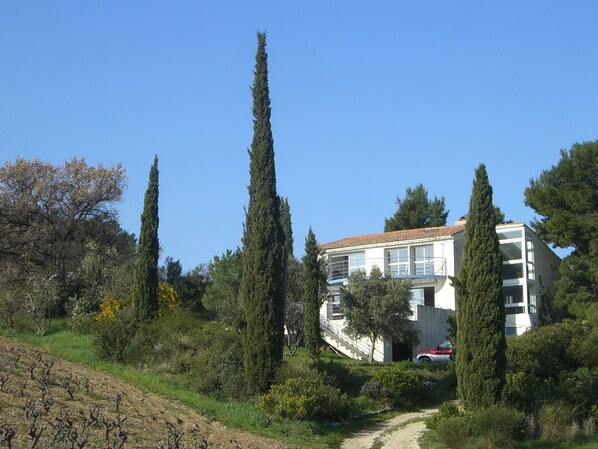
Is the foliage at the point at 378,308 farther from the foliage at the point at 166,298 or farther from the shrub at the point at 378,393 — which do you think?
the shrub at the point at 378,393

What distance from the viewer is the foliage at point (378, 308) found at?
34.8 meters

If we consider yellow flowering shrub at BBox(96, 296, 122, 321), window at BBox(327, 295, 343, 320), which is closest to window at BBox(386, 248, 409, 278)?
window at BBox(327, 295, 343, 320)

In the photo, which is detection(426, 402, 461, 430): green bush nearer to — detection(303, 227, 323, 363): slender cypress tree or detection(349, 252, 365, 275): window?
detection(303, 227, 323, 363): slender cypress tree

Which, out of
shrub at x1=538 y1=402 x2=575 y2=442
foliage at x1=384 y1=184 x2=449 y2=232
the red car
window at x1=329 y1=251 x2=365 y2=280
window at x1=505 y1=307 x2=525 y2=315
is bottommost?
shrub at x1=538 y1=402 x2=575 y2=442

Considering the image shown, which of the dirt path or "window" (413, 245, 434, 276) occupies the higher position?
"window" (413, 245, 434, 276)

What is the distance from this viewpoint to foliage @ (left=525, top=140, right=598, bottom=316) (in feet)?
140

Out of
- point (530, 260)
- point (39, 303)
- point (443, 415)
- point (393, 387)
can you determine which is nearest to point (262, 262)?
point (393, 387)

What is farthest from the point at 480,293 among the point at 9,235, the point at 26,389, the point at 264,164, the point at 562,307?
the point at 9,235

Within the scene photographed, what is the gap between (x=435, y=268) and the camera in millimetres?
44188

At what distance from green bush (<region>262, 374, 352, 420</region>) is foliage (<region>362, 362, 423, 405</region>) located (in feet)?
7.91

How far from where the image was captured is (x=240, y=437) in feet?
56.9

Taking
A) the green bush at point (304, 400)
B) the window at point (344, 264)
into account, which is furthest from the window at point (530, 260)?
the green bush at point (304, 400)

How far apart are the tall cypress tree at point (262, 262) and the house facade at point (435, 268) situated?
15.7 m

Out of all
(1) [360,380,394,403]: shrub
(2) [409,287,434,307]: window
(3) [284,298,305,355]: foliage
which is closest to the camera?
(1) [360,380,394,403]: shrub
